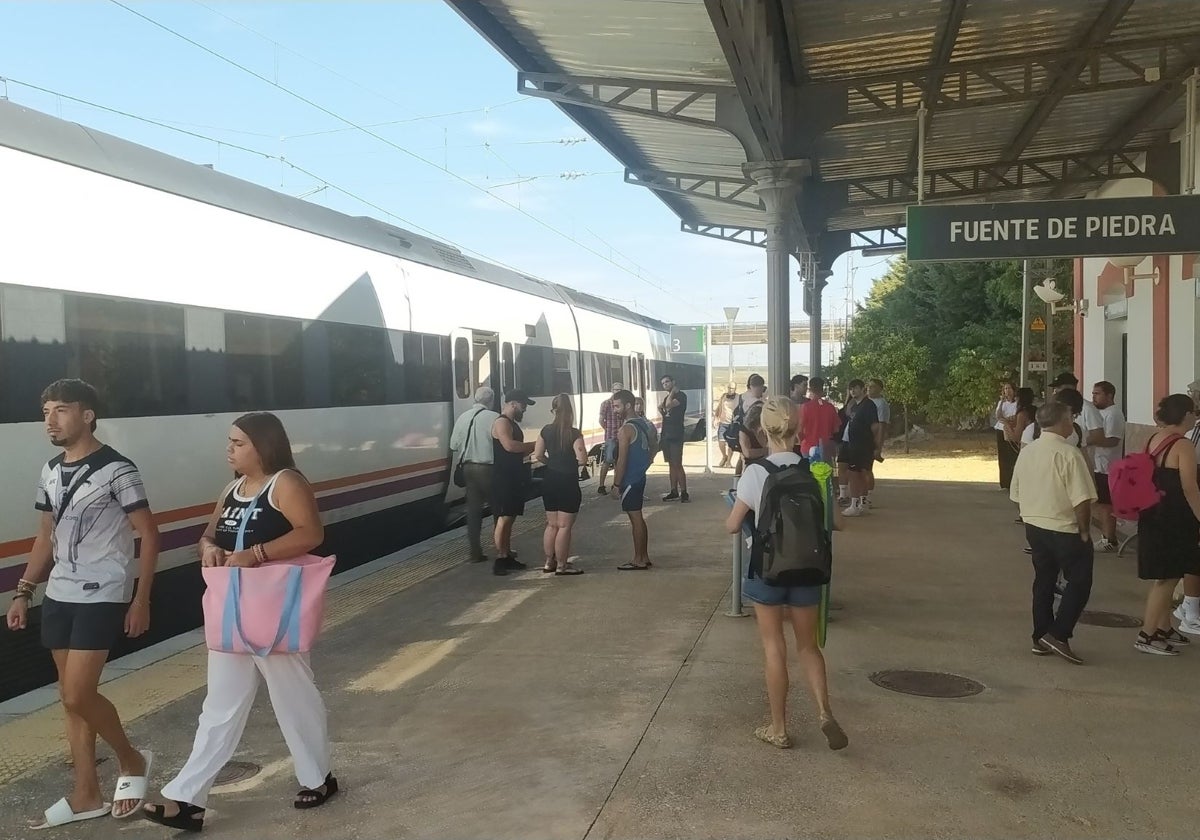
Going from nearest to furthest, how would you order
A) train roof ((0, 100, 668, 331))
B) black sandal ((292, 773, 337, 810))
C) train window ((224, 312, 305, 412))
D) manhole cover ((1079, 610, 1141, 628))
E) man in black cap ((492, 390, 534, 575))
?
black sandal ((292, 773, 337, 810)), train roof ((0, 100, 668, 331)), manhole cover ((1079, 610, 1141, 628)), train window ((224, 312, 305, 412)), man in black cap ((492, 390, 534, 575))

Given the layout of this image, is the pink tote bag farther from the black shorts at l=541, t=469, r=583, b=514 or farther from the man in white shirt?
the man in white shirt

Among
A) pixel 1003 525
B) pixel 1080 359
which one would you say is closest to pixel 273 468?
pixel 1003 525

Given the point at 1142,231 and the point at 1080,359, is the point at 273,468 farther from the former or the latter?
the point at 1080,359

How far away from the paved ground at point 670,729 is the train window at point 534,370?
6.75 metres

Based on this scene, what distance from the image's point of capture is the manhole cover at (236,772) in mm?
4234

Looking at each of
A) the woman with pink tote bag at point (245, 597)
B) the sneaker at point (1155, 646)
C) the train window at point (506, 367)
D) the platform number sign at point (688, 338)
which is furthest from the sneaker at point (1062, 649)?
the platform number sign at point (688, 338)

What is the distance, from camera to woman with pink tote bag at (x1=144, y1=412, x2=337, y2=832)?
3.67 metres

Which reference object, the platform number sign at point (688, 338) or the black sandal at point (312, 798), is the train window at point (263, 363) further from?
the platform number sign at point (688, 338)

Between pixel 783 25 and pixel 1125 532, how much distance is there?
6.57 m

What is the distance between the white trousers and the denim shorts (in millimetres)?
1937

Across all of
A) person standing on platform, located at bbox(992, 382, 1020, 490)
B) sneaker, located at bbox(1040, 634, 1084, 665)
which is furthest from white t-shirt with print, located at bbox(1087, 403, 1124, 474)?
sneaker, located at bbox(1040, 634, 1084, 665)

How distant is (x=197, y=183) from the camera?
25.0ft

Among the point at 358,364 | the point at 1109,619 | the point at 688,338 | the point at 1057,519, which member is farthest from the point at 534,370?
the point at 688,338

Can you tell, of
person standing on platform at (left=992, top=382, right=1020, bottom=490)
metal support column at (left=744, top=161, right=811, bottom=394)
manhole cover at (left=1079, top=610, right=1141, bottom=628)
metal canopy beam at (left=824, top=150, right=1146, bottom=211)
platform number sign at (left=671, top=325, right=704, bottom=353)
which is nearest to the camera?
manhole cover at (left=1079, top=610, right=1141, bottom=628)
